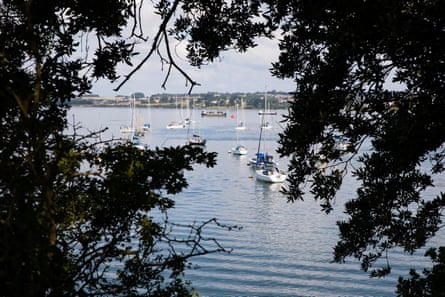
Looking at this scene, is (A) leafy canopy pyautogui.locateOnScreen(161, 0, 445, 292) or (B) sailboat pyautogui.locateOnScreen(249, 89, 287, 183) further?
(B) sailboat pyautogui.locateOnScreen(249, 89, 287, 183)

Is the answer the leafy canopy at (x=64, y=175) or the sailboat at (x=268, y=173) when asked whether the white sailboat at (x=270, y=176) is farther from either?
the leafy canopy at (x=64, y=175)

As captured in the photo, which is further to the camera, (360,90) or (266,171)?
(266,171)

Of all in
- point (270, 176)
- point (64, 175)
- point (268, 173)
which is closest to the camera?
point (64, 175)

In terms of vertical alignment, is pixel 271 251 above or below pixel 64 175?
below

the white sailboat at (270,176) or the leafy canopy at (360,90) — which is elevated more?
the leafy canopy at (360,90)

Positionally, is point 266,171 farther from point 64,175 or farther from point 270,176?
point 64,175

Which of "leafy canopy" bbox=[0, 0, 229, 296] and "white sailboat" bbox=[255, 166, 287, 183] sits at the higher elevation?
"leafy canopy" bbox=[0, 0, 229, 296]

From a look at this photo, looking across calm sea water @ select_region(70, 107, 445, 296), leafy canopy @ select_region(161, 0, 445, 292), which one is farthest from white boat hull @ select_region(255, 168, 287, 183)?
leafy canopy @ select_region(161, 0, 445, 292)

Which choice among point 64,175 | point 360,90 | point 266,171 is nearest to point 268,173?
point 266,171

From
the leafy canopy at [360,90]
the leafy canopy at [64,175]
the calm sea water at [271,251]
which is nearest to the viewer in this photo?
the leafy canopy at [64,175]

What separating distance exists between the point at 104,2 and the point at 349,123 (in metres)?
2.43

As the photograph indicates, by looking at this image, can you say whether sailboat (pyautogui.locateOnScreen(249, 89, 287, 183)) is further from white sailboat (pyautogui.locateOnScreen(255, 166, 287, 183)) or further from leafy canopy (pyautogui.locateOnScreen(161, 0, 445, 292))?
leafy canopy (pyautogui.locateOnScreen(161, 0, 445, 292))

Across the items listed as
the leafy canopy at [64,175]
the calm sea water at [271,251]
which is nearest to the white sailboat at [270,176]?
the calm sea water at [271,251]

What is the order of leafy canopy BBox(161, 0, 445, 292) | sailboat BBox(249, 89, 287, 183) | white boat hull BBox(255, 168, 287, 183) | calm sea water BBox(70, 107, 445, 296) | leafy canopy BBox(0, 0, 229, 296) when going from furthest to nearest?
Result: sailboat BBox(249, 89, 287, 183), white boat hull BBox(255, 168, 287, 183), calm sea water BBox(70, 107, 445, 296), leafy canopy BBox(161, 0, 445, 292), leafy canopy BBox(0, 0, 229, 296)
